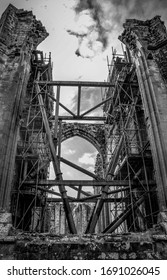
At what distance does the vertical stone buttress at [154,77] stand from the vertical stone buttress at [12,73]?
4223 mm

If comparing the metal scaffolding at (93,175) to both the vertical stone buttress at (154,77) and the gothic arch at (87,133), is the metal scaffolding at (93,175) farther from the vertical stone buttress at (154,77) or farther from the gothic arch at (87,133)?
the gothic arch at (87,133)

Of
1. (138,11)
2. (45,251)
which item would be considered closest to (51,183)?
(45,251)

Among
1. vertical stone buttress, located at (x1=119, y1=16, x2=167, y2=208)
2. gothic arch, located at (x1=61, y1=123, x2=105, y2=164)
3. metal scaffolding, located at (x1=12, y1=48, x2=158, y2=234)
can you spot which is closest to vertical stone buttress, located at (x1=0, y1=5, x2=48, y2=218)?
metal scaffolding, located at (x1=12, y1=48, x2=158, y2=234)

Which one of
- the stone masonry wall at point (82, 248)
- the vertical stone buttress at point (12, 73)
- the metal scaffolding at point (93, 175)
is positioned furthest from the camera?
the metal scaffolding at point (93, 175)

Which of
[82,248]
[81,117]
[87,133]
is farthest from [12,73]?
[87,133]

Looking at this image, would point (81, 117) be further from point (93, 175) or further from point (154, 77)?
point (154, 77)

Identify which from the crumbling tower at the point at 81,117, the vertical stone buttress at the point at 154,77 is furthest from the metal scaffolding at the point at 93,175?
the vertical stone buttress at the point at 154,77

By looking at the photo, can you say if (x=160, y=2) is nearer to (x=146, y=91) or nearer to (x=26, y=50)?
(x=146, y=91)

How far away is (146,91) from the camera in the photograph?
24.8 ft

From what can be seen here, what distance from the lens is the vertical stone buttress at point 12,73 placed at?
19.8ft

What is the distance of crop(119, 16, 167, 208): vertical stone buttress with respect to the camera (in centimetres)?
622

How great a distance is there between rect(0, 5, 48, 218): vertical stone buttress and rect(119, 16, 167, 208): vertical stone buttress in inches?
166

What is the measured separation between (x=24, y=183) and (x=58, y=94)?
172 inches
